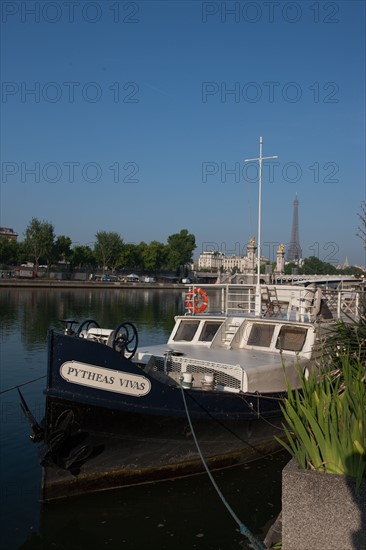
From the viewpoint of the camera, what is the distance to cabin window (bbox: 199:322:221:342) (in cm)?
1462

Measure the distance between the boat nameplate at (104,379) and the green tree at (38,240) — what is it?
11011 cm

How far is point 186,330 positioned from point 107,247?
121258 millimetres

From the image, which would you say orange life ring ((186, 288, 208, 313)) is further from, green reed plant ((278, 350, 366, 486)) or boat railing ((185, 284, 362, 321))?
green reed plant ((278, 350, 366, 486))

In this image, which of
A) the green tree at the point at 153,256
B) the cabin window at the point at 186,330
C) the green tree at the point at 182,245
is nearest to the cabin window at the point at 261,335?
the cabin window at the point at 186,330

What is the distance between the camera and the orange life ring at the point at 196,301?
1545 cm

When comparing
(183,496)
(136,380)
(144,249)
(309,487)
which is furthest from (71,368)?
(144,249)

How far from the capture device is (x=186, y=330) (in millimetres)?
15102

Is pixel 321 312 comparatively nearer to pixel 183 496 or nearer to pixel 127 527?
pixel 183 496

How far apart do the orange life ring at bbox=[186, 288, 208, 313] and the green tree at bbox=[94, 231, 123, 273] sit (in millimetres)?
119789

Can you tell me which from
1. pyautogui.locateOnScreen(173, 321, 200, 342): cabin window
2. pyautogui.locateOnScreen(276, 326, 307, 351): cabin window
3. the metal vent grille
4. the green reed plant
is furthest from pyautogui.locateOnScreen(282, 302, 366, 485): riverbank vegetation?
pyautogui.locateOnScreen(173, 321, 200, 342): cabin window

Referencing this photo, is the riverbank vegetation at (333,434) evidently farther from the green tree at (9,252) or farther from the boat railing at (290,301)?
the green tree at (9,252)

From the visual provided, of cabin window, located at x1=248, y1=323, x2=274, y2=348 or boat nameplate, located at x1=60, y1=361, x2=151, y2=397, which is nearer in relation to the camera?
boat nameplate, located at x1=60, y1=361, x2=151, y2=397

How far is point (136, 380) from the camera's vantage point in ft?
32.4

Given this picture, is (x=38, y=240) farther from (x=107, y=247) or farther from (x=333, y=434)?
(x=333, y=434)
